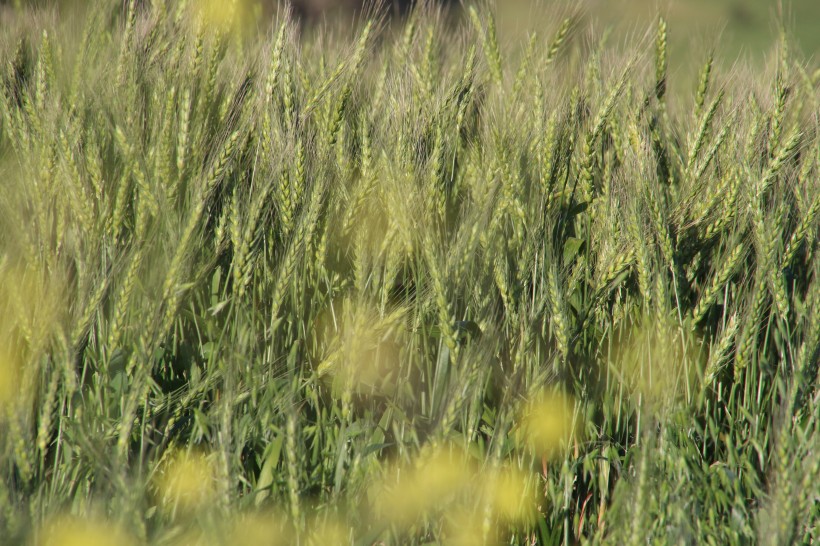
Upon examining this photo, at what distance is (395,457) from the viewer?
1.00 meters

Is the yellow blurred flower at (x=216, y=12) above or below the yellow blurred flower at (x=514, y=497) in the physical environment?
above

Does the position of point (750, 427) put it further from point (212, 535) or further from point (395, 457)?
point (212, 535)

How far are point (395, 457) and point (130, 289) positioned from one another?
431mm

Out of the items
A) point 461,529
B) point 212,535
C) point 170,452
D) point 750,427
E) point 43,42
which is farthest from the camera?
point 43,42

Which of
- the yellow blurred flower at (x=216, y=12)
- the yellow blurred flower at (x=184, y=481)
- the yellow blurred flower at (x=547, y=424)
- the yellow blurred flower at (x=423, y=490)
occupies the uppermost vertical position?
the yellow blurred flower at (x=216, y=12)

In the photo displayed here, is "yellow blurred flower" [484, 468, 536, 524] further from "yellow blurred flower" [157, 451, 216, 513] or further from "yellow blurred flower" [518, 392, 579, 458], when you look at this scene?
"yellow blurred flower" [157, 451, 216, 513]

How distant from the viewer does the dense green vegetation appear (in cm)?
83

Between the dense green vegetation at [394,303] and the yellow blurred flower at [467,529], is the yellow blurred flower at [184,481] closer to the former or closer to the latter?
the dense green vegetation at [394,303]

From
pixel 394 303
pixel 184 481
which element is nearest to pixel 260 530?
pixel 184 481

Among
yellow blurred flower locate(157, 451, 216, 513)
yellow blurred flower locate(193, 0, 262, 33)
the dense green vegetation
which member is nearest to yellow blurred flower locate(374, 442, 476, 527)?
the dense green vegetation

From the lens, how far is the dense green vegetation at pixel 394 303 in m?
0.83

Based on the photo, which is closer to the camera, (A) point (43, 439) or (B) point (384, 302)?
(A) point (43, 439)

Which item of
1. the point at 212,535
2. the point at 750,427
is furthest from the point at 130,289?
the point at 750,427

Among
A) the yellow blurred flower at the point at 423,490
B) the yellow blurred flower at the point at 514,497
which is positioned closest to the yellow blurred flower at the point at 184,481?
the yellow blurred flower at the point at 423,490
